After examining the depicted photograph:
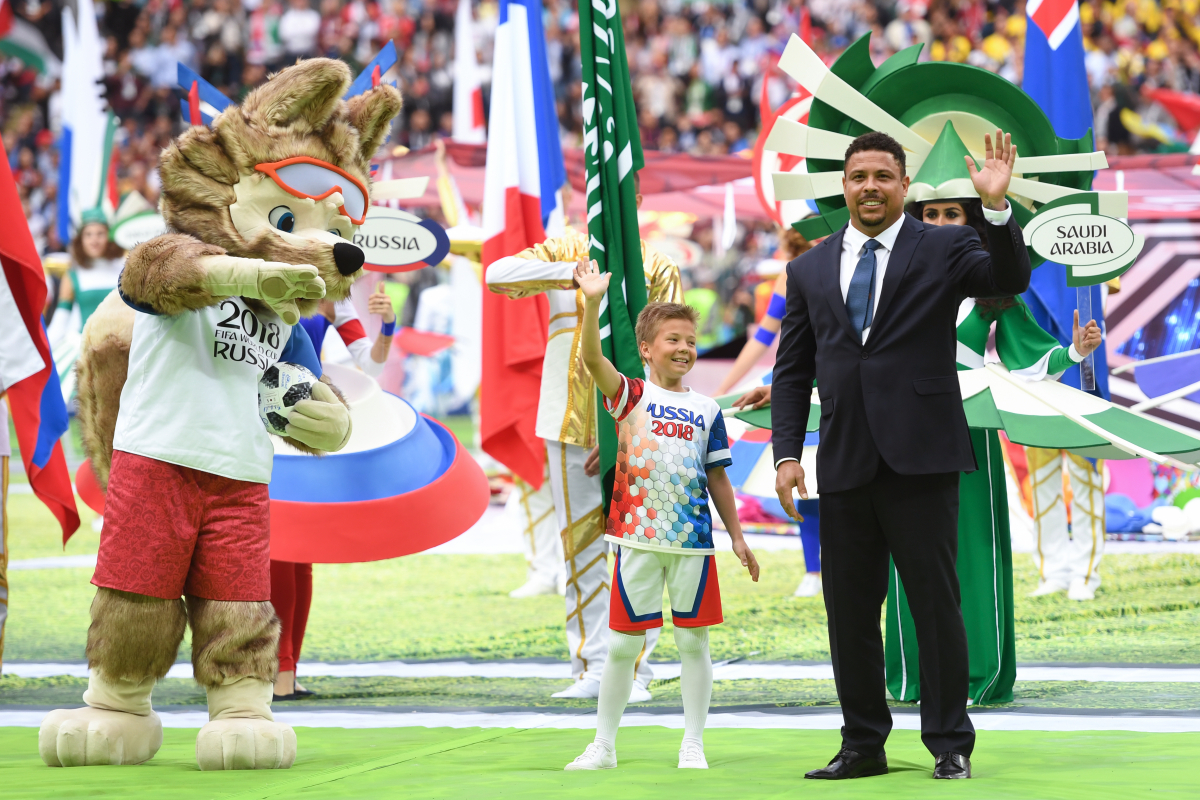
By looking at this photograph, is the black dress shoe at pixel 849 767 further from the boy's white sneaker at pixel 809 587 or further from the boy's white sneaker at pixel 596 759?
the boy's white sneaker at pixel 809 587

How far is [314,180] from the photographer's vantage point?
3469mm

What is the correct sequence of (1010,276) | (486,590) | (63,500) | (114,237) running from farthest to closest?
(114,237)
(486,590)
(63,500)
(1010,276)

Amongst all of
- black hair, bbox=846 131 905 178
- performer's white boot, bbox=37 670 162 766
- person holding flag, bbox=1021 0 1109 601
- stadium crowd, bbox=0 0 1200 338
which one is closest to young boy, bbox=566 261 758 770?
black hair, bbox=846 131 905 178

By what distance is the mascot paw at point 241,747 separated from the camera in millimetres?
3096

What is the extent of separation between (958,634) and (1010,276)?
0.81 meters

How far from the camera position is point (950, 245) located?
297 centimetres

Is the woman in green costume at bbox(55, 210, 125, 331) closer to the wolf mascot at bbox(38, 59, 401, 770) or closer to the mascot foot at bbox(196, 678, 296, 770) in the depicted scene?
the wolf mascot at bbox(38, 59, 401, 770)

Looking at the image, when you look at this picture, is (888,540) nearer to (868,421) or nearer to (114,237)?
(868,421)

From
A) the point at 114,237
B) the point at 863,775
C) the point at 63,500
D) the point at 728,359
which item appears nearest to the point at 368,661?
the point at 63,500

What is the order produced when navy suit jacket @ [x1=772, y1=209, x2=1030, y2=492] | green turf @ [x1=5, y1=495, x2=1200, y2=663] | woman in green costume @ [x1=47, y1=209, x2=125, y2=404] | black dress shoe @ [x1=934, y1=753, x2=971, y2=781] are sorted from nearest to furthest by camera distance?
black dress shoe @ [x1=934, y1=753, x2=971, y2=781]
navy suit jacket @ [x1=772, y1=209, x2=1030, y2=492]
green turf @ [x1=5, y1=495, x2=1200, y2=663]
woman in green costume @ [x1=47, y1=209, x2=125, y2=404]

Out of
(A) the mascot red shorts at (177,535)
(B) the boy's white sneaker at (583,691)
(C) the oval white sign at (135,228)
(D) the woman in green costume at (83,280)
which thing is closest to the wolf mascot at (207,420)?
(A) the mascot red shorts at (177,535)

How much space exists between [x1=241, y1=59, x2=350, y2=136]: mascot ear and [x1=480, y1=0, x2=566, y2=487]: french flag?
1.79 metres

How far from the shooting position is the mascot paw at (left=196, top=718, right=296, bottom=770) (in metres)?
3.10

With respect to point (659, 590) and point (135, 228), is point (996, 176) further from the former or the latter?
point (135, 228)
